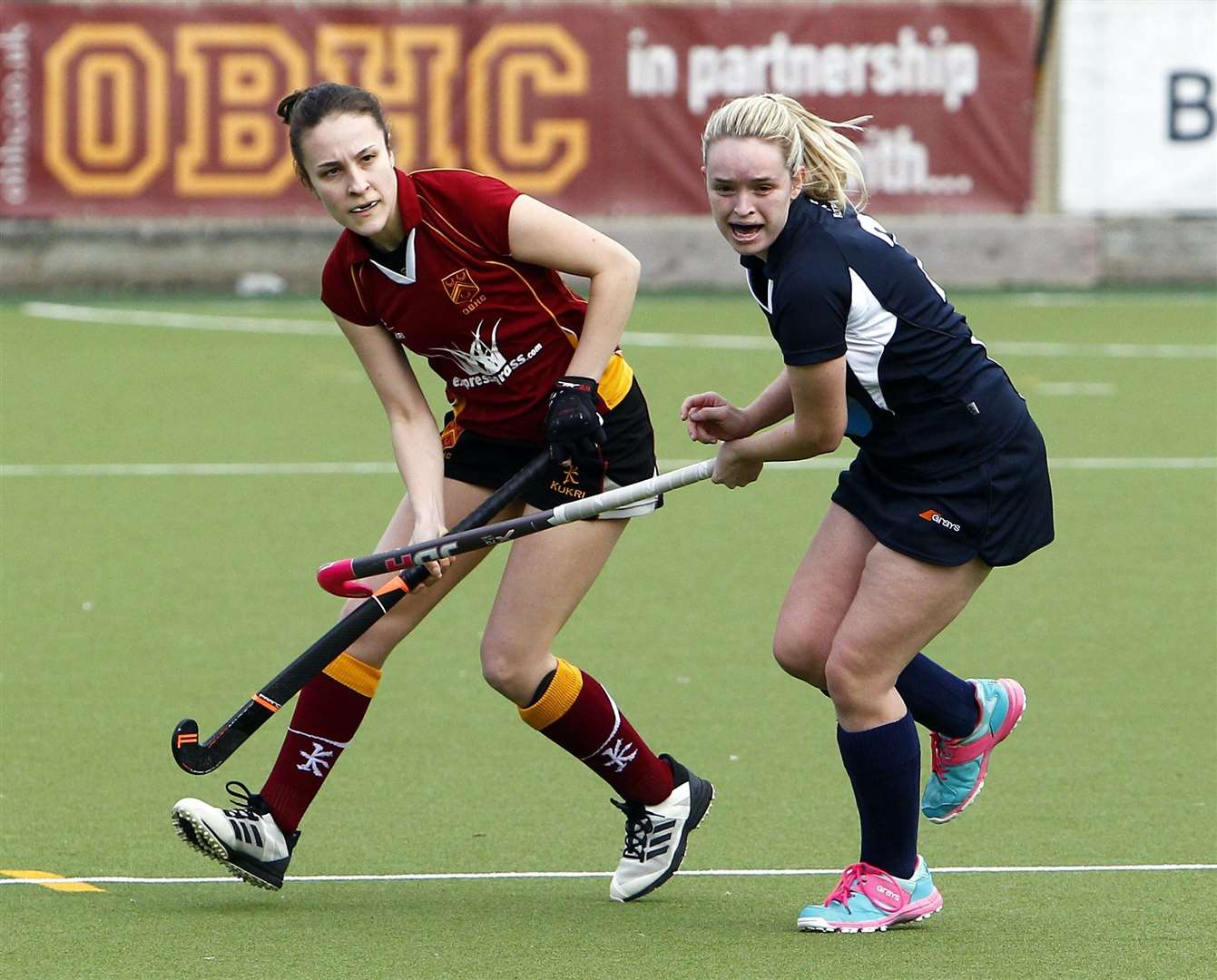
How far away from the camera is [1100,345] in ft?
46.4

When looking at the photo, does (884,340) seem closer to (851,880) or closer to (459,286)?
(459,286)

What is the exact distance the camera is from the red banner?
1656 cm

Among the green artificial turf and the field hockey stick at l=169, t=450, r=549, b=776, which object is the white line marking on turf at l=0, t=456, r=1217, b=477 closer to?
the green artificial turf

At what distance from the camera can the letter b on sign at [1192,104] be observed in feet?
54.9

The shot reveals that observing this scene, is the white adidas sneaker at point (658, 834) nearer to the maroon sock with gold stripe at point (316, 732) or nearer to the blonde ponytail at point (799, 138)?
the maroon sock with gold stripe at point (316, 732)

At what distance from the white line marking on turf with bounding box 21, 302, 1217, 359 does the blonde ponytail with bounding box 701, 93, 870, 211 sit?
9513 mm

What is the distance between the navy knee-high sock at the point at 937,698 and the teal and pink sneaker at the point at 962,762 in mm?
23

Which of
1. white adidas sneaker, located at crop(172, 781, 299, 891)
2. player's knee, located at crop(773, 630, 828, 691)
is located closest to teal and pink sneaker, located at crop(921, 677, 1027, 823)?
player's knee, located at crop(773, 630, 828, 691)

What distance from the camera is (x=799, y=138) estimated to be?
4.15 meters

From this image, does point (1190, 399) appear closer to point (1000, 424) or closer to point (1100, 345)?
point (1100, 345)

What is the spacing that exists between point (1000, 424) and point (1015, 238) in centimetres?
1313

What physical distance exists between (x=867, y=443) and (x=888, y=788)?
2.20 ft

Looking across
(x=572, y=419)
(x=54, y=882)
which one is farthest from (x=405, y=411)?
(x=54, y=882)

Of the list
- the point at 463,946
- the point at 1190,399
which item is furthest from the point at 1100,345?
the point at 463,946
